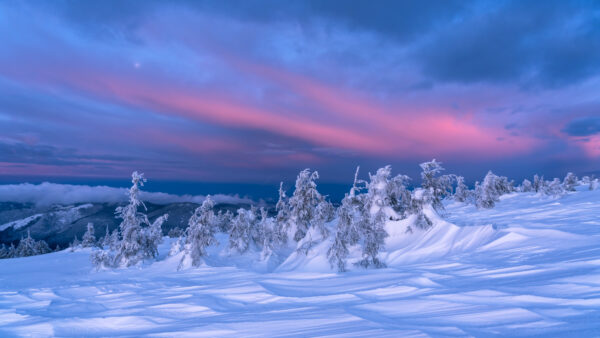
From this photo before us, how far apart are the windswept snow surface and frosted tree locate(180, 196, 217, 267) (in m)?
6.90

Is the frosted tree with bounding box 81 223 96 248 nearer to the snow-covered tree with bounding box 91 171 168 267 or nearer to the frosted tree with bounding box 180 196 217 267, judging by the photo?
the snow-covered tree with bounding box 91 171 168 267

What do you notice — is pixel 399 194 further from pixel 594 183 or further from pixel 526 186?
pixel 526 186

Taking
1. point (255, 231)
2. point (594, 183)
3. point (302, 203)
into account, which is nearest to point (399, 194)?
point (302, 203)

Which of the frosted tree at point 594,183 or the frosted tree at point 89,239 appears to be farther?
the frosted tree at point 89,239

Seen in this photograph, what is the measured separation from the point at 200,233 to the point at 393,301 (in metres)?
16.0

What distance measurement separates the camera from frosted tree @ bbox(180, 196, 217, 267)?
18.1m

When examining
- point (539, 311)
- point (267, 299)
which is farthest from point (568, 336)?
point (267, 299)

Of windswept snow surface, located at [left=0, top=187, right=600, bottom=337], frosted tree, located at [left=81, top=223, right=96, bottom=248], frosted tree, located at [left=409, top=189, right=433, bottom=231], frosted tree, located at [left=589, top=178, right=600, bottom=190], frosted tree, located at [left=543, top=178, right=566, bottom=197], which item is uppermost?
frosted tree, located at [left=589, top=178, right=600, bottom=190]

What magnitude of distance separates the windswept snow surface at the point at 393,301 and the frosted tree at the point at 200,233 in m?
6.90

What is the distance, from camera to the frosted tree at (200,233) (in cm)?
1809

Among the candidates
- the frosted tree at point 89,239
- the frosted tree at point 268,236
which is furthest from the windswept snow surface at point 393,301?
the frosted tree at point 89,239

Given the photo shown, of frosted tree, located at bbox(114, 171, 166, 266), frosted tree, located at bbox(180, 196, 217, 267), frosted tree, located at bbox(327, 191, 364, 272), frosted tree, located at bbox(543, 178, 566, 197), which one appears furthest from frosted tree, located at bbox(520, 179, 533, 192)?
frosted tree, located at bbox(114, 171, 166, 266)

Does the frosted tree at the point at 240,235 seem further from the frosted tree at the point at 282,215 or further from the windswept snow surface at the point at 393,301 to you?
the windswept snow surface at the point at 393,301

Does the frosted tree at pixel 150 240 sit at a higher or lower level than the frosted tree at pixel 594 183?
lower
